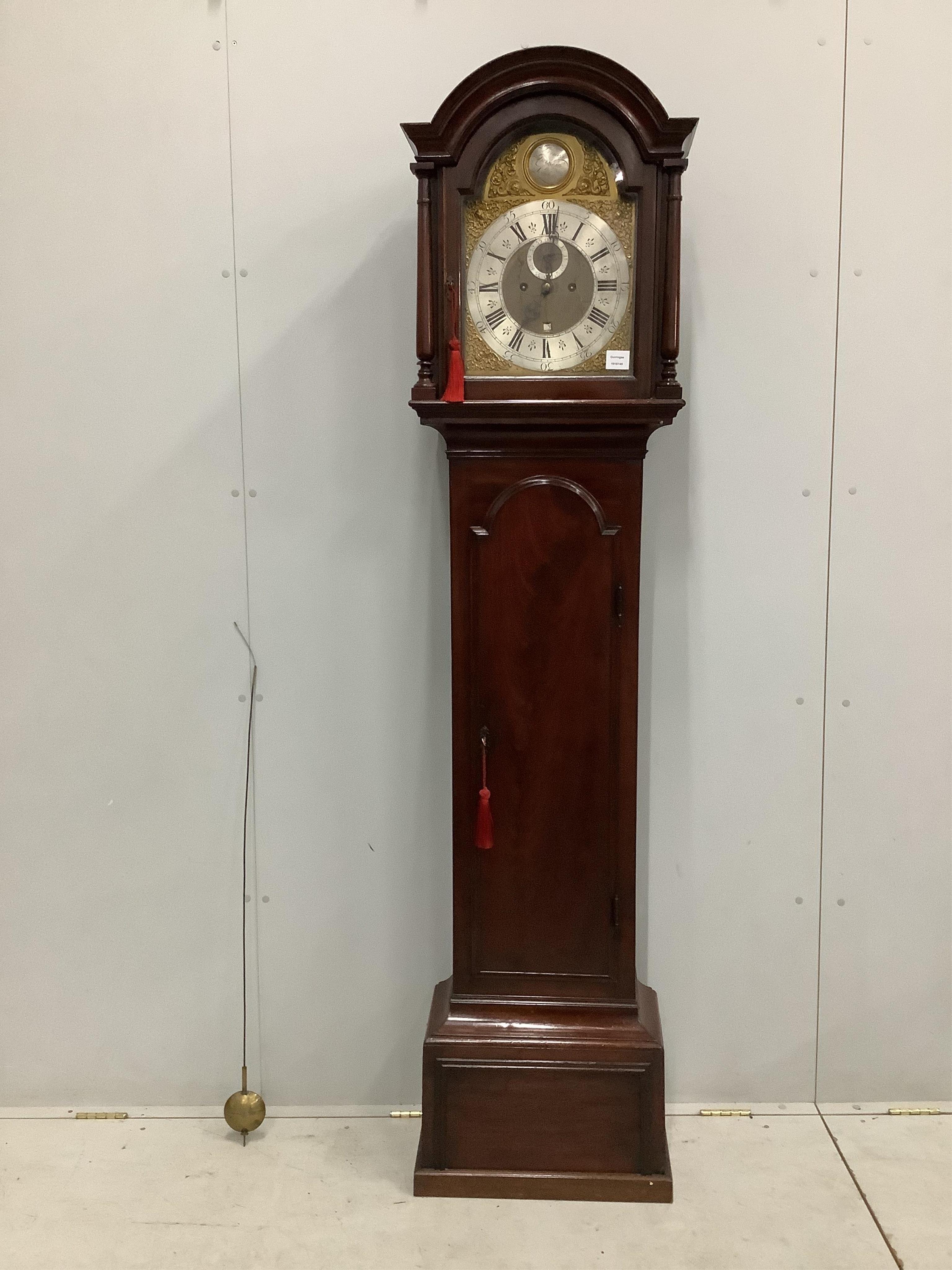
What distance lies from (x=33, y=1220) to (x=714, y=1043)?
1427mm

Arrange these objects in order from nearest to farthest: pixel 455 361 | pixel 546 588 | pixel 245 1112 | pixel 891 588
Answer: pixel 455 361 < pixel 546 588 < pixel 245 1112 < pixel 891 588

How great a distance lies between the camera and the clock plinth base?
1.91 metres

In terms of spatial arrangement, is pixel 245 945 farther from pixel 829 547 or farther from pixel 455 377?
pixel 829 547

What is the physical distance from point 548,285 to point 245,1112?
5.68ft

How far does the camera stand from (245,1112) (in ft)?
6.65

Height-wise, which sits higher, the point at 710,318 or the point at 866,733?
the point at 710,318

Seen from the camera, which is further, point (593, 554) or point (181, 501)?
point (181, 501)

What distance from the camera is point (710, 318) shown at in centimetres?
206

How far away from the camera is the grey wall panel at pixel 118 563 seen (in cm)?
205

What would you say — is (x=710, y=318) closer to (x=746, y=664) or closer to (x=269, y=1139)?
(x=746, y=664)

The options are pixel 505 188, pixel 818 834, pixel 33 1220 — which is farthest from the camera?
pixel 818 834

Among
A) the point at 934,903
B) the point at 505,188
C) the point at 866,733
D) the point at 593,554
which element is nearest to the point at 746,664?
the point at 866,733

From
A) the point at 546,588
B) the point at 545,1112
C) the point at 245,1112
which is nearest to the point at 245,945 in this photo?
the point at 245,1112

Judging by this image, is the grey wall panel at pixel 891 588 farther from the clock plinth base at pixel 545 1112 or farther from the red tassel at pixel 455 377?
the red tassel at pixel 455 377
